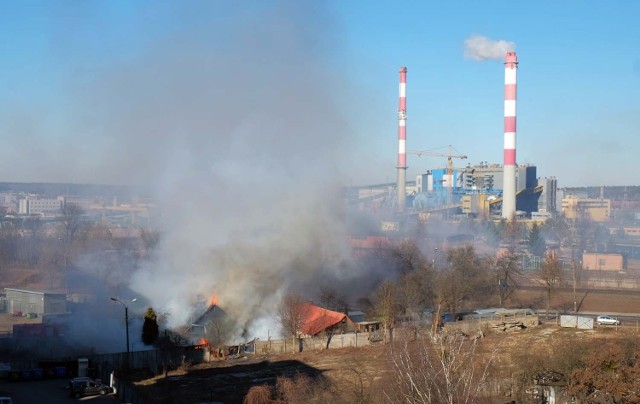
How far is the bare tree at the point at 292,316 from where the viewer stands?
52.7 feet

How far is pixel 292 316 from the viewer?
16141 millimetres

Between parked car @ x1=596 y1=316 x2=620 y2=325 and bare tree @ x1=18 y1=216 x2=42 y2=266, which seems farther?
bare tree @ x1=18 y1=216 x2=42 y2=266

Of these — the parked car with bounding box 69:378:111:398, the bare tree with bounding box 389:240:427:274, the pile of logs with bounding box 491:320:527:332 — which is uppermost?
the bare tree with bounding box 389:240:427:274

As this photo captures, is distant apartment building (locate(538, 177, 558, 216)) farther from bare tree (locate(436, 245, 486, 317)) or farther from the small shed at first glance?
the small shed

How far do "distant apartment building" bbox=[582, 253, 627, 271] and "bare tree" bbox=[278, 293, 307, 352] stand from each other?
2066cm

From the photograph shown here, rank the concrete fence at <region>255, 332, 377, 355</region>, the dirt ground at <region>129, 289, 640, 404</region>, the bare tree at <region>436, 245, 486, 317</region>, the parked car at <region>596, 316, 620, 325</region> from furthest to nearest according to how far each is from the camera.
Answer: the bare tree at <region>436, 245, 486, 317</region>, the parked car at <region>596, 316, 620, 325</region>, the concrete fence at <region>255, 332, 377, 355</region>, the dirt ground at <region>129, 289, 640, 404</region>

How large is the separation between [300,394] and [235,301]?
6.45 meters

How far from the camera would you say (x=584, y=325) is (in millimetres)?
17172

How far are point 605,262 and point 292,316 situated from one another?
72.4 feet

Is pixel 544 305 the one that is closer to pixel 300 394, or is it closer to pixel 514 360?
pixel 514 360

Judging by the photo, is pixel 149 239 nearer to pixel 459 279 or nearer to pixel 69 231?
pixel 69 231

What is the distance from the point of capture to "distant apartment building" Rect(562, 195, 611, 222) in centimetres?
5831

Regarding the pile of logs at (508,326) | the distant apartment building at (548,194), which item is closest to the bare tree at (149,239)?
the pile of logs at (508,326)

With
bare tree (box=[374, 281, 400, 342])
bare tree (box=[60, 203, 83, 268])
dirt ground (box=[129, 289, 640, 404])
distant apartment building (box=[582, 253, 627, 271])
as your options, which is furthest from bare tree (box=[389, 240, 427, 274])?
bare tree (box=[60, 203, 83, 268])
